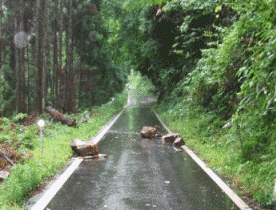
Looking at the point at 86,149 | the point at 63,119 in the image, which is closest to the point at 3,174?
the point at 86,149

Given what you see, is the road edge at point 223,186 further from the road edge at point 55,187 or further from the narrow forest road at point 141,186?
the road edge at point 55,187

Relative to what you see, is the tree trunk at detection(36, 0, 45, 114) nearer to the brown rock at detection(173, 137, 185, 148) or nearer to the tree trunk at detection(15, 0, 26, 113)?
the tree trunk at detection(15, 0, 26, 113)

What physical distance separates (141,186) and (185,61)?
16.9 m

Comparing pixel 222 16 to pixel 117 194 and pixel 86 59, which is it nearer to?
pixel 117 194

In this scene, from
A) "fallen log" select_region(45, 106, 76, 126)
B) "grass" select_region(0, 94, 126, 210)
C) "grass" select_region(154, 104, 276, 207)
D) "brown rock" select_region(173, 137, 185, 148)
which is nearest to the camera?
"grass" select_region(154, 104, 276, 207)

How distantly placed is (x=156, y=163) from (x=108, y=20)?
86.6ft

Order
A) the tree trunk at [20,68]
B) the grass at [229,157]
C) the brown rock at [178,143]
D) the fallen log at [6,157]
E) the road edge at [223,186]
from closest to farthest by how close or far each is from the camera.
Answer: the grass at [229,157] < the road edge at [223,186] < the fallen log at [6,157] < the brown rock at [178,143] < the tree trunk at [20,68]

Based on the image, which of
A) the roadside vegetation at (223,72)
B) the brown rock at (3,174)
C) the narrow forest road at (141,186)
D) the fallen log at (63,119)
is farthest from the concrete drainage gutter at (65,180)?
the fallen log at (63,119)

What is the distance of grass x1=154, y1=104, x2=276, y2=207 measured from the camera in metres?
5.18

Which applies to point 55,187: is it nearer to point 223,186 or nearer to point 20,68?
point 223,186

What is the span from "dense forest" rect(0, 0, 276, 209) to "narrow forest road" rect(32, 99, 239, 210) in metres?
0.76

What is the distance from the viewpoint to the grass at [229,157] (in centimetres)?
518

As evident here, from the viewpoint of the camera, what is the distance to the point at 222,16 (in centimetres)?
1557

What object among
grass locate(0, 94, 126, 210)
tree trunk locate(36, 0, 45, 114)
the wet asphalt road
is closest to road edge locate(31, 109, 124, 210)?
the wet asphalt road
